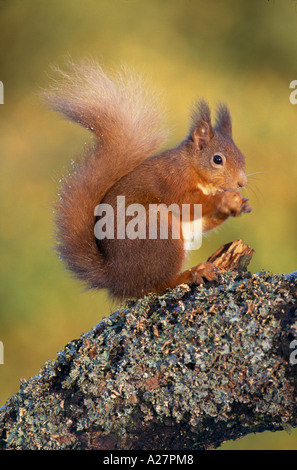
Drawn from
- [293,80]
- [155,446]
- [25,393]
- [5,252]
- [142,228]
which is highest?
[293,80]

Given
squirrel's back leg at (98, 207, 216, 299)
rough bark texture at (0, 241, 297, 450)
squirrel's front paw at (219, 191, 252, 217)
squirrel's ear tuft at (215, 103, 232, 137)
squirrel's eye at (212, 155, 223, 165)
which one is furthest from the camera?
squirrel's ear tuft at (215, 103, 232, 137)

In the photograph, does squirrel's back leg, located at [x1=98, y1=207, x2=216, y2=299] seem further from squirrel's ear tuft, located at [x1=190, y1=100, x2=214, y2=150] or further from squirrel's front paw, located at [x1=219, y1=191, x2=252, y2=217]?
squirrel's ear tuft, located at [x1=190, y1=100, x2=214, y2=150]

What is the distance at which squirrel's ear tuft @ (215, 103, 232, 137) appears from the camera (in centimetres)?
220

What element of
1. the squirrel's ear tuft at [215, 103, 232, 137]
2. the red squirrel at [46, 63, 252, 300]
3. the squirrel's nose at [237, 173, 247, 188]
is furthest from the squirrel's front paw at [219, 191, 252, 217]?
the squirrel's ear tuft at [215, 103, 232, 137]

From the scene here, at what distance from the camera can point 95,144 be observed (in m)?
2.00

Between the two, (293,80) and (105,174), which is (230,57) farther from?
(105,174)

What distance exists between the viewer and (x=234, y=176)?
2.04 m

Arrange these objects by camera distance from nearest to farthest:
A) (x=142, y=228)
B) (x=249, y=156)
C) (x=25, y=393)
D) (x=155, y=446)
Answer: (x=155, y=446)
(x=25, y=393)
(x=142, y=228)
(x=249, y=156)

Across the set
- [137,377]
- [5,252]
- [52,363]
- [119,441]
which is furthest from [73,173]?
[5,252]

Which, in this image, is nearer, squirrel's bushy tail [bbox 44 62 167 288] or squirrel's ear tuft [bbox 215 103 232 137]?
squirrel's bushy tail [bbox 44 62 167 288]

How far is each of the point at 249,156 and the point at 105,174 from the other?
158cm

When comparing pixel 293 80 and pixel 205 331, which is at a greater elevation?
pixel 293 80

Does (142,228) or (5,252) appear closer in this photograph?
(142,228)

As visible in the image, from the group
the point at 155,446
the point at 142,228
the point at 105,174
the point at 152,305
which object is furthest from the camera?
the point at 105,174
